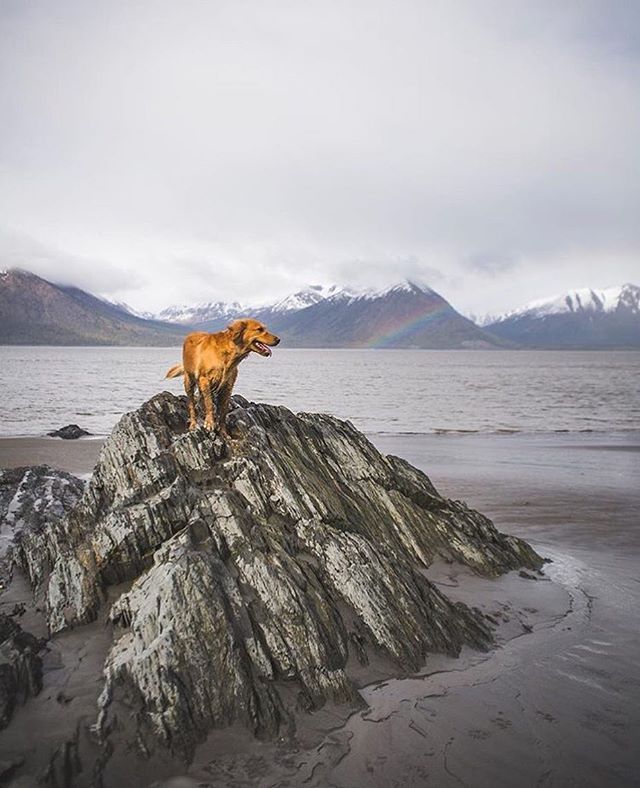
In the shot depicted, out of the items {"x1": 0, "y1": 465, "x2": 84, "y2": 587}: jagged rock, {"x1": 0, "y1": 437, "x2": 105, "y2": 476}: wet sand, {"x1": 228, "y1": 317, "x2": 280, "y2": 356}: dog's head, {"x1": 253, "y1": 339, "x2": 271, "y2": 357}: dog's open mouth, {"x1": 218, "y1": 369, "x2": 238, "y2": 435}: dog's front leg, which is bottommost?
{"x1": 0, "y1": 437, "x2": 105, "y2": 476}: wet sand

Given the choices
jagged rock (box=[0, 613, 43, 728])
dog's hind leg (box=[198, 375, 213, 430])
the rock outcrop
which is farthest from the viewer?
dog's hind leg (box=[198, 375, 213, 430])

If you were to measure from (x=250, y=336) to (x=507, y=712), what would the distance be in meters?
7.26

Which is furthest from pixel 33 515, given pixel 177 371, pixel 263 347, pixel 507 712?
pixel 507 712

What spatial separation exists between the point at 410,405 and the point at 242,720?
50.6 m

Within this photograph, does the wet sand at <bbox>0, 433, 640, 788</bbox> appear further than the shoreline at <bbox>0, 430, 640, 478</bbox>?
No

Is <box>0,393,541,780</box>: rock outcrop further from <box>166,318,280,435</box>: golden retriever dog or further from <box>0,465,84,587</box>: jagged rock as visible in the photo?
<box>166,318,280,435</box>: golden retriever dog

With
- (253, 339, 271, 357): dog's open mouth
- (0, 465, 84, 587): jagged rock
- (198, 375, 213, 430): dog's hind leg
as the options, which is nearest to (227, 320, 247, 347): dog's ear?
(253, 339, 271, 357): dog's open mouth

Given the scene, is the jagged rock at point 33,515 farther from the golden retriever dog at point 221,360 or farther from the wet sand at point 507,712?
the wet sand at point 507,712

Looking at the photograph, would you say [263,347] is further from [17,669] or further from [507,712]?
[507,712]

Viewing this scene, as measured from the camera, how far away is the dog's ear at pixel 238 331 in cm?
1065

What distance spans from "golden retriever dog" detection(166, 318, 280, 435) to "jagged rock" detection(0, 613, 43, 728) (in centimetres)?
456

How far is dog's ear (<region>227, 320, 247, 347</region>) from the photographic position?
1065cm

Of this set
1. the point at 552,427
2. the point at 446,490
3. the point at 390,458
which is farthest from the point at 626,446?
the point at 390,458

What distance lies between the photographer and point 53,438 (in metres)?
31.9
